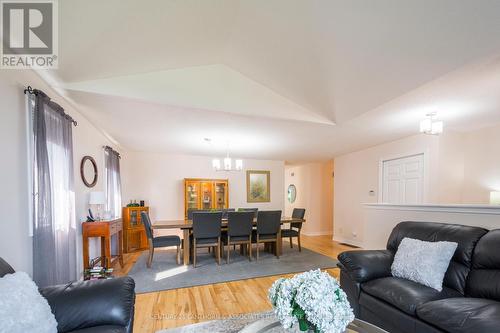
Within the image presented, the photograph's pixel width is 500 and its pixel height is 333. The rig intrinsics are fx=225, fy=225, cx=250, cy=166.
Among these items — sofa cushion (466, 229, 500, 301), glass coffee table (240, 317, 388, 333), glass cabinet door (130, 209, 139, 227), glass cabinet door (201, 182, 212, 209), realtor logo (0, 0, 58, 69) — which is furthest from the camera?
glass cabinet door (201, 182, 212, 209)

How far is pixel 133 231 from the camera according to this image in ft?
15.5

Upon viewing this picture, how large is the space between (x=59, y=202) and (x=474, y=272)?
3766mm

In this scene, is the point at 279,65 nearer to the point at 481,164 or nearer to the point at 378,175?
the point at 378,175

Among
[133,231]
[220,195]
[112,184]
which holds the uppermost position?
[112,184]

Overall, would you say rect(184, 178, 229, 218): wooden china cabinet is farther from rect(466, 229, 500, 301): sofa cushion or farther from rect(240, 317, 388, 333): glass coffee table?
rect(466, 229, 500, 301): sofa cushion

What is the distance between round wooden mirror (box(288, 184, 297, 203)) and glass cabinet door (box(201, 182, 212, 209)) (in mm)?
3318

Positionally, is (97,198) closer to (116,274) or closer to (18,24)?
(116,274)

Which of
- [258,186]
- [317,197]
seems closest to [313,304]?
[258,186]

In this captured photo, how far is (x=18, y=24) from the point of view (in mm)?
1585

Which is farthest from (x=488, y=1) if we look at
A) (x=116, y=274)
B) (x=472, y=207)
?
(x=116, y=274)

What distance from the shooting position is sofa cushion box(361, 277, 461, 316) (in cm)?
156

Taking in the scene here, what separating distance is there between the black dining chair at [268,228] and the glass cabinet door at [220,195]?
1683 mm

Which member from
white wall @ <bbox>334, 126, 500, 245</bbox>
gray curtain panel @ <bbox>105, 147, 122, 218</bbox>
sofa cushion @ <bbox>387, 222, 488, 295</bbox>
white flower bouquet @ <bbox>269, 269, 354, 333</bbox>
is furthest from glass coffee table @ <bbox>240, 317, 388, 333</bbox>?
gray curtain panel @ <bbox>105, 147, 122, 218</bbox>

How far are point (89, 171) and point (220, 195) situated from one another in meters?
2.96
